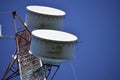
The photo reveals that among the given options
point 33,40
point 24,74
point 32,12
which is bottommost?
point 24,74

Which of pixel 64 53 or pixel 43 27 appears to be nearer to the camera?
pixel 64 53

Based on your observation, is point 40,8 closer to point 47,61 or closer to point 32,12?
point 32,12

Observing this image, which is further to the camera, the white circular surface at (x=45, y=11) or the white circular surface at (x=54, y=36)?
the white circular surface at (x=45, y=11)

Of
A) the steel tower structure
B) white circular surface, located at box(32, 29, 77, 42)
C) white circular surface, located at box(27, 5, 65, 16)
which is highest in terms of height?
white circular surface, located at box(27, 5, 65, 16)

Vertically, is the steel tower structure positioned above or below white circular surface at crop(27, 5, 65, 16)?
below

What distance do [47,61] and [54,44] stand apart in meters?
1.67

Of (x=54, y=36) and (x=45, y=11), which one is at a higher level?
(x=45, y=11)

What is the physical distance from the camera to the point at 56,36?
15836 millimetres

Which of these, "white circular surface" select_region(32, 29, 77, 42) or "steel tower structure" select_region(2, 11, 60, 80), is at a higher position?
"white circular surface" select_region(32, 29, 77, 42)

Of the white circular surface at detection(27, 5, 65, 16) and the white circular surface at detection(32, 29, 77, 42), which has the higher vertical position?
the white circular surface at detection(27, 5, 65, 16)

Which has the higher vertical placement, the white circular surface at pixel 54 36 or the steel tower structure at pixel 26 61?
the white circular surface at pixel 54 36

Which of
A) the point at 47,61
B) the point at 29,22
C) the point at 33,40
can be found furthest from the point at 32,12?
the point at 47,61

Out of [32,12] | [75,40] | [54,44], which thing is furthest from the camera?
[32,12]

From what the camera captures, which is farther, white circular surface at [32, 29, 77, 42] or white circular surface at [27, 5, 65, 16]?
white circular surface at [27, 5, 65, 16]
